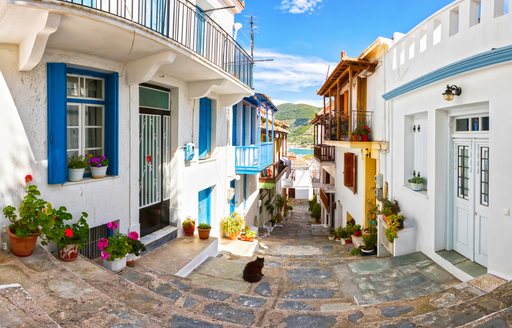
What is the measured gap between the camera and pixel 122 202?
7.00 meters

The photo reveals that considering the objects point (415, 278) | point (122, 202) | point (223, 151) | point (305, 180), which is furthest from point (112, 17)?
point (305, 180)

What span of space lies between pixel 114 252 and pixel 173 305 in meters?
1.83

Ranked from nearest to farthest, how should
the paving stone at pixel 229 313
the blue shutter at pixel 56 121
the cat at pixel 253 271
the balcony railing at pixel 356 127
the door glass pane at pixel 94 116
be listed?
the paving stone at pixel 229 313 → the blue shutter at pixel 56 121 → the door glass pane at pixel 94 116 → the cat at pixel 253 271 → the balcony railing at pixel 356 127

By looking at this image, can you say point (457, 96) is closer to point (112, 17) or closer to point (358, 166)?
point (112, 17)

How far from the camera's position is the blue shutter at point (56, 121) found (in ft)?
18.2

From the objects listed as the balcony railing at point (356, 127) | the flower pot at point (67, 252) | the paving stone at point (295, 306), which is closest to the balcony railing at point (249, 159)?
the balcony railing at point (356, 127)

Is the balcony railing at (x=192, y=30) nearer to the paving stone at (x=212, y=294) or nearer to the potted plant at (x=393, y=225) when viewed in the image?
the paving stone at (x=212, y=294)

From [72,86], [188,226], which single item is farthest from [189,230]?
[72,86]

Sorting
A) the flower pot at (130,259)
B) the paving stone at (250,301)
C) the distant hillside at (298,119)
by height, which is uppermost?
the distant hillside at (298,119)

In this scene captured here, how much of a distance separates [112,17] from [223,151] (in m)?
7.43

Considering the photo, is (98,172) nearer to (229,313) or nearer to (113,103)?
(113,103)

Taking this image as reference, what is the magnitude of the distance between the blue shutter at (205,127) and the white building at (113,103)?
3 cm

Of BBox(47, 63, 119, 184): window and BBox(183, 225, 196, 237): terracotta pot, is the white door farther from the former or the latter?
BBox(47, 63, 119, 184): window

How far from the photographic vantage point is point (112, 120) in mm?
6676
